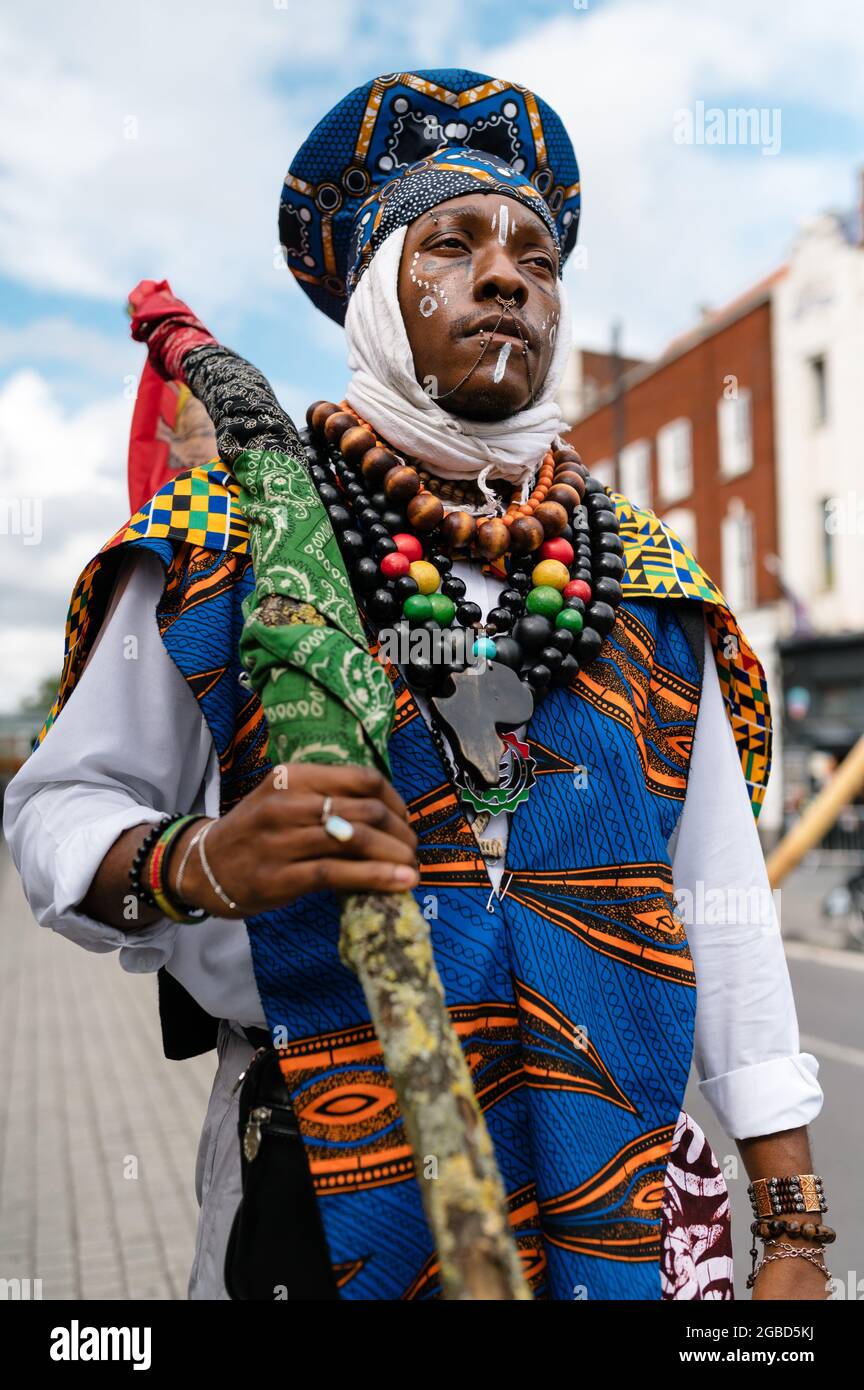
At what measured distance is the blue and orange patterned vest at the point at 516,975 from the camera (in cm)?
138

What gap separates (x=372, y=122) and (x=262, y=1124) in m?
1.48

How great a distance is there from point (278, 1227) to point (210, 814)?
515 mm

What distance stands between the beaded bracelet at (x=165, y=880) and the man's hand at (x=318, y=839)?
129mm

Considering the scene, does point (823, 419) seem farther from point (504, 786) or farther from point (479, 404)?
point (504, 786)

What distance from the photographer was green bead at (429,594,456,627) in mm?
1605

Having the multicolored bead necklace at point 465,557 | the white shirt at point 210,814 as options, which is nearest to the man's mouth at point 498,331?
the multicolored bead necklace at point 465,557

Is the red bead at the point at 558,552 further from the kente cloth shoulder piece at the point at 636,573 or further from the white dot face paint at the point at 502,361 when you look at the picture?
the white dot face paint at the point at 502,361

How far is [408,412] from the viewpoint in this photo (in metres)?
1.67

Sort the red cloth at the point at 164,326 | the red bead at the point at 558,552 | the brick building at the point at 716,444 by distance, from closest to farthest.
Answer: the red bead at the point at 558,552 → the red cloth at the point at 164,326 → the brick building at the point at 716,444

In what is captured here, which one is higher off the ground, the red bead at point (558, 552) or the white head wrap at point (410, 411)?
the white head wrap at point (410, 411)
